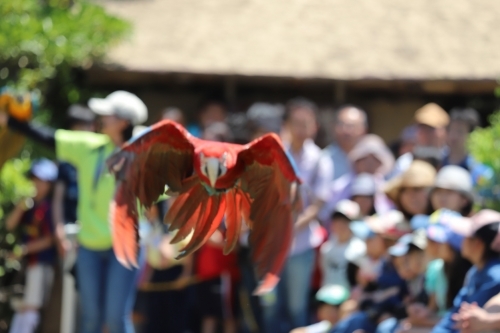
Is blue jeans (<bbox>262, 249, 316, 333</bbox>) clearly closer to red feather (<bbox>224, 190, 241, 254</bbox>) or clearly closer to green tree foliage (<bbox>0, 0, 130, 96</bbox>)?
red feather (<bbox>224, 190, 241, 254</bbox>)

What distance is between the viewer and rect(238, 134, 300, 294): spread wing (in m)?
5.66

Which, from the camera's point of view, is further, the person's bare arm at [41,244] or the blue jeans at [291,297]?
the person's bare arm at [41,244]

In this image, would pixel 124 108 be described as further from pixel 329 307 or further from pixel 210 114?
pixel 210 114

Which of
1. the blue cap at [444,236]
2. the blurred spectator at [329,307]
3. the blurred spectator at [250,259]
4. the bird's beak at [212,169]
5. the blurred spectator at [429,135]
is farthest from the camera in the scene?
the blurred spectator at [429,135]

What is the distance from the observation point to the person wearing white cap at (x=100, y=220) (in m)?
6.94

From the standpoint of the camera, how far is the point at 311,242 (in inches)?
307

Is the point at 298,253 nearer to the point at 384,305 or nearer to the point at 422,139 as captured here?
the point at 384,305

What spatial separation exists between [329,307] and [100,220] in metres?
1.70

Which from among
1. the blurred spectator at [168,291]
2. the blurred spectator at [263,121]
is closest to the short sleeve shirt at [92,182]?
the blurred spectator at [168,291]

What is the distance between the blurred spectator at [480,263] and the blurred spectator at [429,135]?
219 cm

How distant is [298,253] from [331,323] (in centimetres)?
60

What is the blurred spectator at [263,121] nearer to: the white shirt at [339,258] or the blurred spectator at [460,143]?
the white shirt at [339,258]

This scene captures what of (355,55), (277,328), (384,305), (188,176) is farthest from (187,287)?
(355,55)

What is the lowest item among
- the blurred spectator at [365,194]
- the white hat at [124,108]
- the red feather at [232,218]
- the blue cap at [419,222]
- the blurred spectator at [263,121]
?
the blue cap at [419,222]
